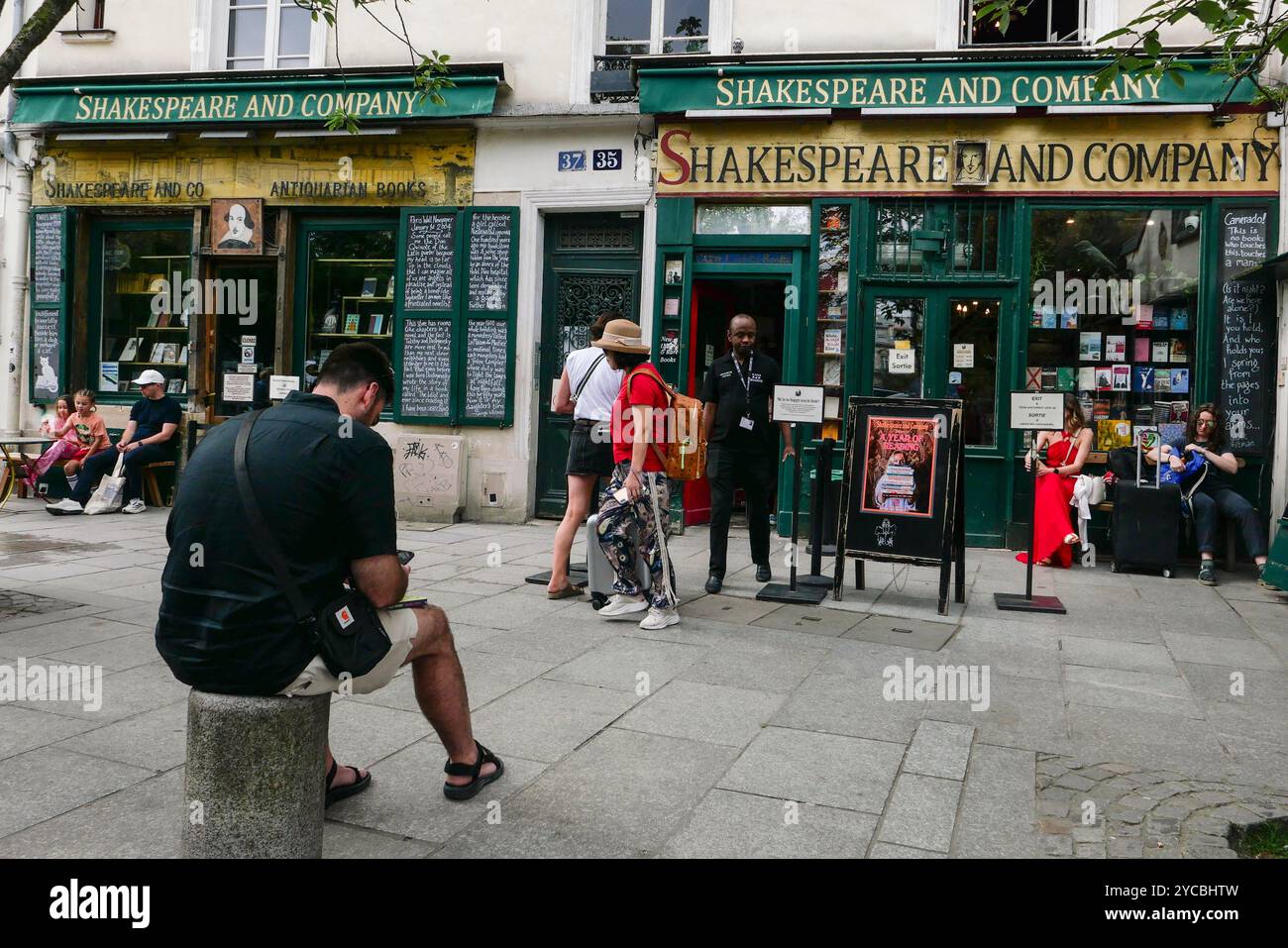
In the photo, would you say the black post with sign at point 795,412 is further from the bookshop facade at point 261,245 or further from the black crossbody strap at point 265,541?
the black crossbody strap at point 265,541

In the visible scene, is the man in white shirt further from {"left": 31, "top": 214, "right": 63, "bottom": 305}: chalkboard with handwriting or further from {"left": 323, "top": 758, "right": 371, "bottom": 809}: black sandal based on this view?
{"left": 31, "top": 214, "right": 63, "bottom": 305}: chalkboard with handwriting

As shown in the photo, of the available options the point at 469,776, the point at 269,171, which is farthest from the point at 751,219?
the point at 469,776

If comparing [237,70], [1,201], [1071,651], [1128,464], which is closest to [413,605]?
[1071,651]

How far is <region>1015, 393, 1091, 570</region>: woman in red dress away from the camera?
30.7 ft

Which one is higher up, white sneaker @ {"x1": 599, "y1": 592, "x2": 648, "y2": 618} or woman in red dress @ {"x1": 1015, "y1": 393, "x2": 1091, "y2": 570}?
woman in red dress @ {"x1": 1015, "y1": 393, "x2": 1091, "y2": 570}

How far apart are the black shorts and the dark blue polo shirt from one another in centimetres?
428

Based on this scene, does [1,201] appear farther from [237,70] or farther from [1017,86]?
[1017,86]

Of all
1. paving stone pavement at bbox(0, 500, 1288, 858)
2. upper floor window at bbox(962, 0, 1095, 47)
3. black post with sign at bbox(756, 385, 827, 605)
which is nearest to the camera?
paving stone pavement at bbox(0, 500, 1288, 858)

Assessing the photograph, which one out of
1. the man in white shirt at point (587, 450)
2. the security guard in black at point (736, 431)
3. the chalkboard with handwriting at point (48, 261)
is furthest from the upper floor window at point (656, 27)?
the chalkboard with handwriting at point (48, 261)

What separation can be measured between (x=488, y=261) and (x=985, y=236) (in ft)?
16.5

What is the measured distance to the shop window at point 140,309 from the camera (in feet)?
42.5

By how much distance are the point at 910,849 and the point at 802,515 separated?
24.3 ft

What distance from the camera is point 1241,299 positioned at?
9.66 metres

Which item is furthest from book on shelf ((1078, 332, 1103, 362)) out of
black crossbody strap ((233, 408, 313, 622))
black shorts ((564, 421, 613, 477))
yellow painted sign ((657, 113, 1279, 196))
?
black crossbody strap ((233, 408, 313, 622))
